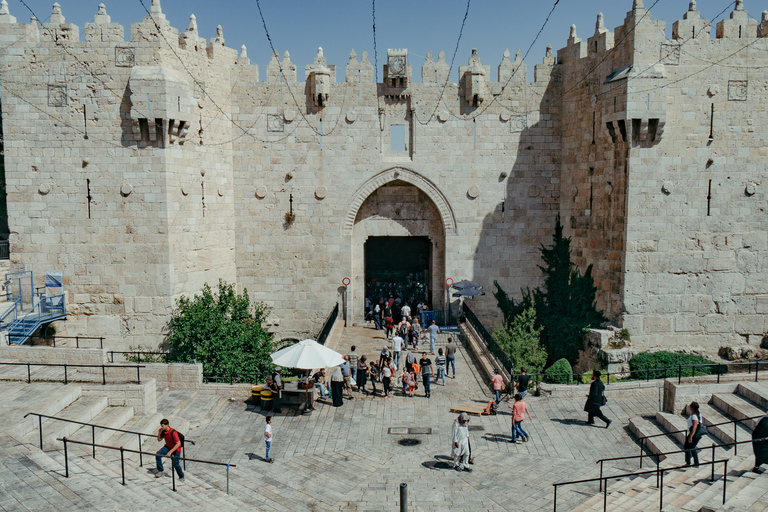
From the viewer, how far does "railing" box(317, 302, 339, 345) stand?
20094 mm

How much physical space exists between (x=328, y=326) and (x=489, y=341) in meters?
5.76

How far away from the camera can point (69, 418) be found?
13.1 meters

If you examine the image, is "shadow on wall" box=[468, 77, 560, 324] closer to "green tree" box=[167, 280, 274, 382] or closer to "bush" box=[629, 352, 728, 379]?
"bush" box=[629, 352, 728, 379]

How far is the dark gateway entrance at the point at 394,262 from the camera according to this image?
33.6 m

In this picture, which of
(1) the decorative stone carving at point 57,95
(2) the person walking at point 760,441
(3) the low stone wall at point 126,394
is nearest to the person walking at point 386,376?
(3) the low stone wall at point 126,394

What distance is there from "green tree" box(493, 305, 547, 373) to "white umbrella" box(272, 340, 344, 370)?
6.74 metres

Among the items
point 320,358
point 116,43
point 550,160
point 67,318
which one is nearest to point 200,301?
point 67,318

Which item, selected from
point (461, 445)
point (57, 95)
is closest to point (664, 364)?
point (461, 445)

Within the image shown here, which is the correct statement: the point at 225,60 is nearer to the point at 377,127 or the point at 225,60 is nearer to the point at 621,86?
the point at 377,127

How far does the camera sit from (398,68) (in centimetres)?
2266

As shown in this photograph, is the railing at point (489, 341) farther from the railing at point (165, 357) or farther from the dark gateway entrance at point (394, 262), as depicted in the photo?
the dark gateway entrance at point (394, 262)

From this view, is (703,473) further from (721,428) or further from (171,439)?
(171,439)

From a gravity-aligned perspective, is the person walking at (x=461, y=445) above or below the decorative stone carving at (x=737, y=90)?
below

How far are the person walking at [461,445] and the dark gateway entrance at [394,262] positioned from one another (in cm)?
2016
